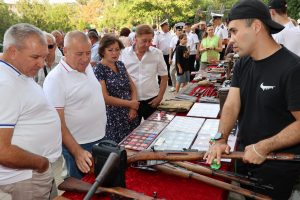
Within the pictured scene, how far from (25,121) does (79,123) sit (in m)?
0.68

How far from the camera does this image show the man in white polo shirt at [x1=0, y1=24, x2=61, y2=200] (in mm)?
1677

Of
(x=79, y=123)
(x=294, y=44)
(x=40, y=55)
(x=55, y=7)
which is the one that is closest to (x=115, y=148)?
(x=40, y=55)

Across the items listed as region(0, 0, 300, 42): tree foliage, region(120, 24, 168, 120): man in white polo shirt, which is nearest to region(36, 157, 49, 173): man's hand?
region(120, 24, 168, 120): man in white polo shirt

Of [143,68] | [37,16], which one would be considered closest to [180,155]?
[143,68]

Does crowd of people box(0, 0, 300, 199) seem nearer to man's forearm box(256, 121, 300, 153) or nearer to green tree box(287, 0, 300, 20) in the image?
man's forearm box(256, 121, 300, 153)

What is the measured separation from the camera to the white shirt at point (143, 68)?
3.72m

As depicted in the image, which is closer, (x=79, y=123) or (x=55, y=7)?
(x=79, y=123)

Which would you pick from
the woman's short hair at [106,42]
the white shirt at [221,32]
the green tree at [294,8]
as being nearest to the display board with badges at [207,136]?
the woman's short hair at [106,42]

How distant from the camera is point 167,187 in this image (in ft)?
6.01

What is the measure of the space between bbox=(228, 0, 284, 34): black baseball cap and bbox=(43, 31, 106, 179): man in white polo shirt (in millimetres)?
1218

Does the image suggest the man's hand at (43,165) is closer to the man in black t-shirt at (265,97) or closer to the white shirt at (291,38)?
the man in black t-shirt at (265,97)

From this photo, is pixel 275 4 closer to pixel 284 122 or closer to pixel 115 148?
pixel 284 122

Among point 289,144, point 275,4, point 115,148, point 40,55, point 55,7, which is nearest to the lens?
point 115,148

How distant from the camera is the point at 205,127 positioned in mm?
2756
